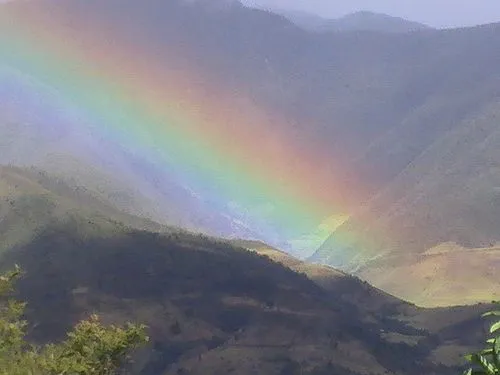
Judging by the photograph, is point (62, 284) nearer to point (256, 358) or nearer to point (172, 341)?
point (172, 341)

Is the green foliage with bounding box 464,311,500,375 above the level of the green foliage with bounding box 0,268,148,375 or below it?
above

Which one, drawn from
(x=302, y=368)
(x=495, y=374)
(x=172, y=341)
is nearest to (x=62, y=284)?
(x=172, y=341)

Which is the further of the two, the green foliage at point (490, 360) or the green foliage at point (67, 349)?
the green foliage at point (67, 349)

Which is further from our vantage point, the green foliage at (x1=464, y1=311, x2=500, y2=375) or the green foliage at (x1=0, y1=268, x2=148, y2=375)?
the green foliage at (x1=0, y1=268, x2=148, y2=375)

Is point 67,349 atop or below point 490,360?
below

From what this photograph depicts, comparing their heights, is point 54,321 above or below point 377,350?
below

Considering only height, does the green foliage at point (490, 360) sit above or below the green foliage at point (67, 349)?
above

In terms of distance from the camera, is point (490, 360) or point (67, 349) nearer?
point (490, 360)

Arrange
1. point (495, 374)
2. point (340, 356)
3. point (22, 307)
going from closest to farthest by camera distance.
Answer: point (495, 374) < point (22, 307) < point (340, 356)
